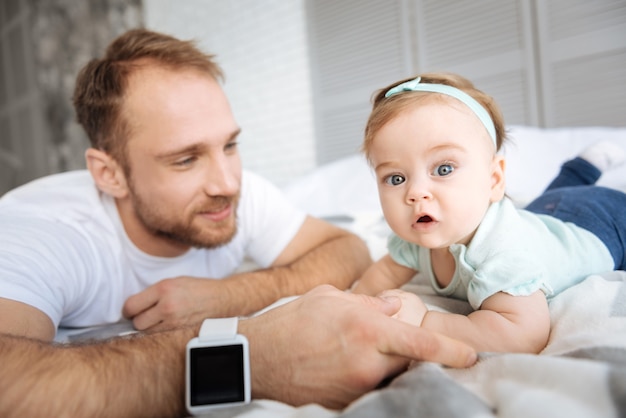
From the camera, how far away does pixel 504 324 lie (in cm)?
78

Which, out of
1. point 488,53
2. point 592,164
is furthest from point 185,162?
point 488,53

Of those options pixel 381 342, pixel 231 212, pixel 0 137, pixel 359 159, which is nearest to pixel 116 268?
pixel 231 212

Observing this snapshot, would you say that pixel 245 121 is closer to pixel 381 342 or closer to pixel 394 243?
pixel 394 243

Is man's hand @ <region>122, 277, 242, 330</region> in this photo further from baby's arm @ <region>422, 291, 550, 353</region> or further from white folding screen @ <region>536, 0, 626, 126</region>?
white folding screen @ <region>536, 0, 626, 126</region>

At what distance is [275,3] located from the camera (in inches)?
152

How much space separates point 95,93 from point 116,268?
1.64 ft

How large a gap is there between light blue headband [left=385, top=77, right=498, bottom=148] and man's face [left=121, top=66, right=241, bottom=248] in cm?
57

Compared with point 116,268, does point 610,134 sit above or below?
above

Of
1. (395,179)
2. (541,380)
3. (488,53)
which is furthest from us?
(488,53)

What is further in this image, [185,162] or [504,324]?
[185,162]

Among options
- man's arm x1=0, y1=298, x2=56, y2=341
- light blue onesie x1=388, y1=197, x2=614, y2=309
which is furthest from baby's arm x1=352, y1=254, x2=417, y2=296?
man's arm x1=0, y1=298, x2=56, y2=341

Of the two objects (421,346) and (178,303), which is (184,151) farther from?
(421,346)

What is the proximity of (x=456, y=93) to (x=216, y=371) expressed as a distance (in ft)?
2.09

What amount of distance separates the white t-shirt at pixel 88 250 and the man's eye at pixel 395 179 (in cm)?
69
